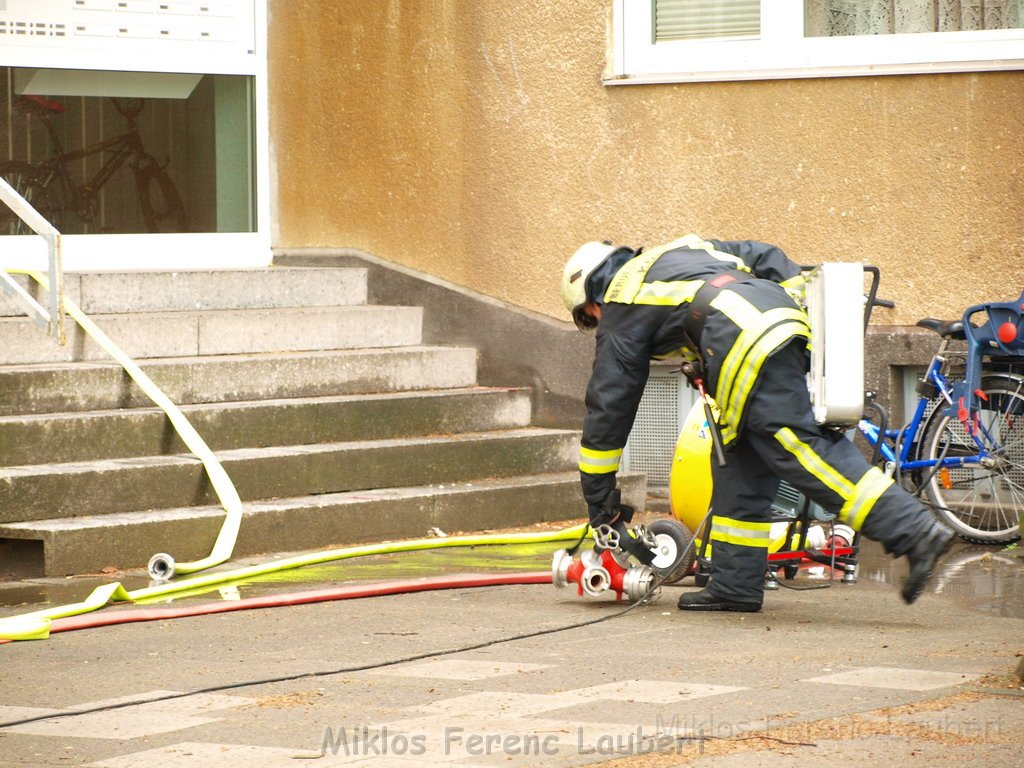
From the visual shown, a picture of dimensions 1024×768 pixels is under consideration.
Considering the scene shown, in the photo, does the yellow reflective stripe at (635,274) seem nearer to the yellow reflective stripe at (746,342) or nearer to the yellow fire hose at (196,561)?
the yellow reflective stripe at (746,342)

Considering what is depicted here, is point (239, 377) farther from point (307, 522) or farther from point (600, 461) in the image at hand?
point (600, 461)

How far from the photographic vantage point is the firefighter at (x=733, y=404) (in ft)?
20.6

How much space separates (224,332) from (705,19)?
3346 mm

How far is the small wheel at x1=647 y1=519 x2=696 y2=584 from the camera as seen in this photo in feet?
23.4

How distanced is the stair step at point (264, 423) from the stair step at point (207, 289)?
3.52ft

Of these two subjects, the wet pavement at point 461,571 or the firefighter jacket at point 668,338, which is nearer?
the firefighter jacket at point 668,338

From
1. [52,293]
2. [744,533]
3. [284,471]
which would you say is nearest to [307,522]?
[284,471]

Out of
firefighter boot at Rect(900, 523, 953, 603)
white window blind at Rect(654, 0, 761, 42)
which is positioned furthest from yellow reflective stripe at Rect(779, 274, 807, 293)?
white window blind at Rect(654, 0, 761, 42)

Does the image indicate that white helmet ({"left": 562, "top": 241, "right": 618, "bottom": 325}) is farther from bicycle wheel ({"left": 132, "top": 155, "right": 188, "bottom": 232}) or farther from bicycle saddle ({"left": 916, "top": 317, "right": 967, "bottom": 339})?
bicycle wheel ({"left": 132, "top": 155, "right": 188, "bottom": 232})

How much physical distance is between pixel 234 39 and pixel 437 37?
143cm

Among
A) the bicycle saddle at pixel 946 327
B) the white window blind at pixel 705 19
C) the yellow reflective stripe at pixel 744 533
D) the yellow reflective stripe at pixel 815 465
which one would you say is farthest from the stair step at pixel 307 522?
the yellow reflective stripe at pixel 815 465

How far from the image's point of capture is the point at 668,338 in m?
6.63

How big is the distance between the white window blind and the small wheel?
12.0 feet

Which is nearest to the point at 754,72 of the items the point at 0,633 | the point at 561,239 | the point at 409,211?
the point at 561,239
